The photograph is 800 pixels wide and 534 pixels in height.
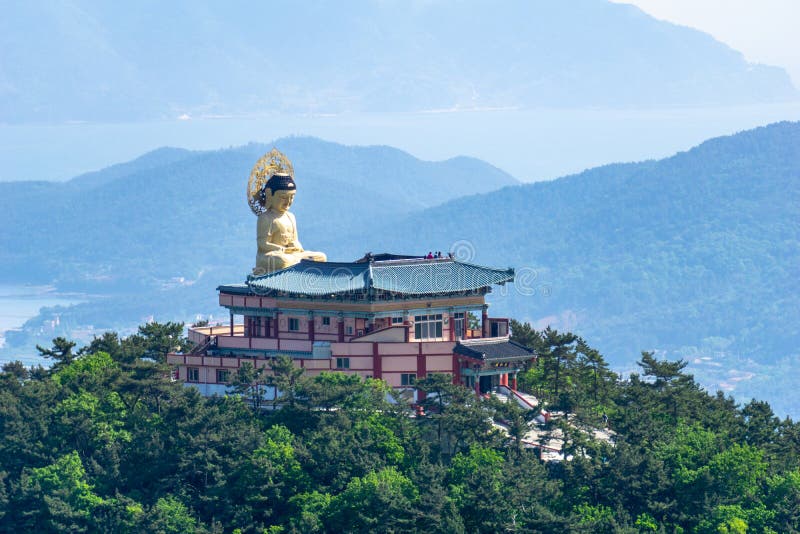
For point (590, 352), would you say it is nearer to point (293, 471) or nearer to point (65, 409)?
point (293, 471)

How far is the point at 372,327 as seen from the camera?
94062 mm

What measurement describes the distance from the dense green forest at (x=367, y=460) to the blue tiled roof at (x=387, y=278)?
17.9 feet

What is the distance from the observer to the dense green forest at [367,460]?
80500 millimetres

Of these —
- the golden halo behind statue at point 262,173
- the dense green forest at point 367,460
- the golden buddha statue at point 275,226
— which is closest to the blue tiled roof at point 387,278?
the golden buddha statue at point 275,226

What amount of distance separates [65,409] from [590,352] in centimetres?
2550

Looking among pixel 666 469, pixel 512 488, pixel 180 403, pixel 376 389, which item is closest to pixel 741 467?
pixel 666 469

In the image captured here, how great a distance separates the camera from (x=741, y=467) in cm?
8312

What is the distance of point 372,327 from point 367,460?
11598 mm

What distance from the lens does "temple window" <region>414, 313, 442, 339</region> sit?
94.8 meters

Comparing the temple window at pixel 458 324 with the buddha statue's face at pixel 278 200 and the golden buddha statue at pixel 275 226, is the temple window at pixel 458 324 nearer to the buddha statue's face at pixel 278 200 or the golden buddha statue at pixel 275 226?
the golden buddha statue at pixel 275 226

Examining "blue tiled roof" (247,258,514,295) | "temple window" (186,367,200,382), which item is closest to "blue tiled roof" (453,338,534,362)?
"blue tiled roof" (247,258,514,295)

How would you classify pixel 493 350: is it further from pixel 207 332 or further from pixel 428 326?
pixel 207 332

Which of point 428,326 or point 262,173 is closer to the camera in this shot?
point 428,326

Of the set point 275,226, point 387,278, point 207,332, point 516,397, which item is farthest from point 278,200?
point 516,397
